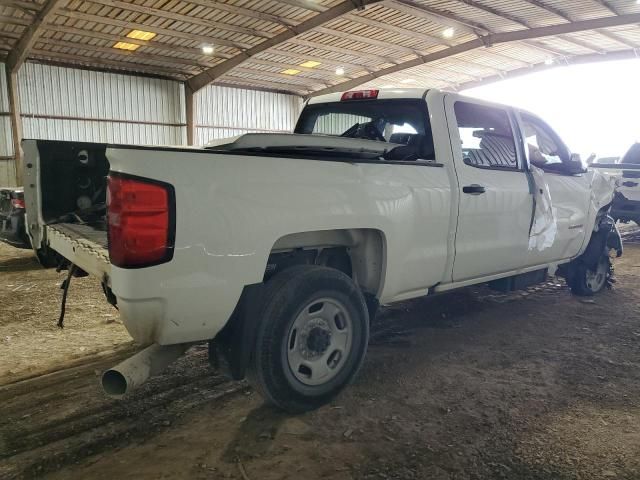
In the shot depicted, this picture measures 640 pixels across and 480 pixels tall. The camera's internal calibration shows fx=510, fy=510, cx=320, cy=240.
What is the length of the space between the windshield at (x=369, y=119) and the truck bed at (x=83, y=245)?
222 cm

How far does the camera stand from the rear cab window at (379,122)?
3.78m

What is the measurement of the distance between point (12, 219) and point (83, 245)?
13.0 feet

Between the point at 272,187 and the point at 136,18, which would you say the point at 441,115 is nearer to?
the point at 272,187

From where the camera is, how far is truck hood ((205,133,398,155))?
3199mm

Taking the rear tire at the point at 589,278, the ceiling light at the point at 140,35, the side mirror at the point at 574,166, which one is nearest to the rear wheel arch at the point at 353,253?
the side mirror at the point at 574,166

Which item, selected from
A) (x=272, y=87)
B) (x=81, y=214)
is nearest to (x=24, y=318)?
(x=81, y=214)

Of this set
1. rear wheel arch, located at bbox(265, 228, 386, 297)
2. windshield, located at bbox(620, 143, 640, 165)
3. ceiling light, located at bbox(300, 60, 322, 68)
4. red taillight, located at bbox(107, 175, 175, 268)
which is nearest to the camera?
red taillight, located at bbox(107, 175, 175, 268)

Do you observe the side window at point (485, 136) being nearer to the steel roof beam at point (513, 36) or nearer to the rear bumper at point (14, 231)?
the rear bumper at point (14, 231)

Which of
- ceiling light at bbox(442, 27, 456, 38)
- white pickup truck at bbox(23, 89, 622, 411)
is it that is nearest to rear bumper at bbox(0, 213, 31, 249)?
white pickup truck at bbox(23, 89, 622, 411)

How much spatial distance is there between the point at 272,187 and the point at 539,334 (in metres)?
3.22

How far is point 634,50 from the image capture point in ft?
55.6

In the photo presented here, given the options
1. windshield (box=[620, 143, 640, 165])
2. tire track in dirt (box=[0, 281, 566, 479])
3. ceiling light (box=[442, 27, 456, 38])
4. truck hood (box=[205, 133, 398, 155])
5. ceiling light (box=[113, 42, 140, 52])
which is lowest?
tire track in dirt (box=[0, 281, 566, 479])

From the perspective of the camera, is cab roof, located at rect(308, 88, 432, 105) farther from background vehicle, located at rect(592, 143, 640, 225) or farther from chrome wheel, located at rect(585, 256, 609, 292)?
background vehicle, located at rect(592, 143, 640, 225)

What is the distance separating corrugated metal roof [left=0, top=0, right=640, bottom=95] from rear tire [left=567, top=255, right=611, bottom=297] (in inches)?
367
